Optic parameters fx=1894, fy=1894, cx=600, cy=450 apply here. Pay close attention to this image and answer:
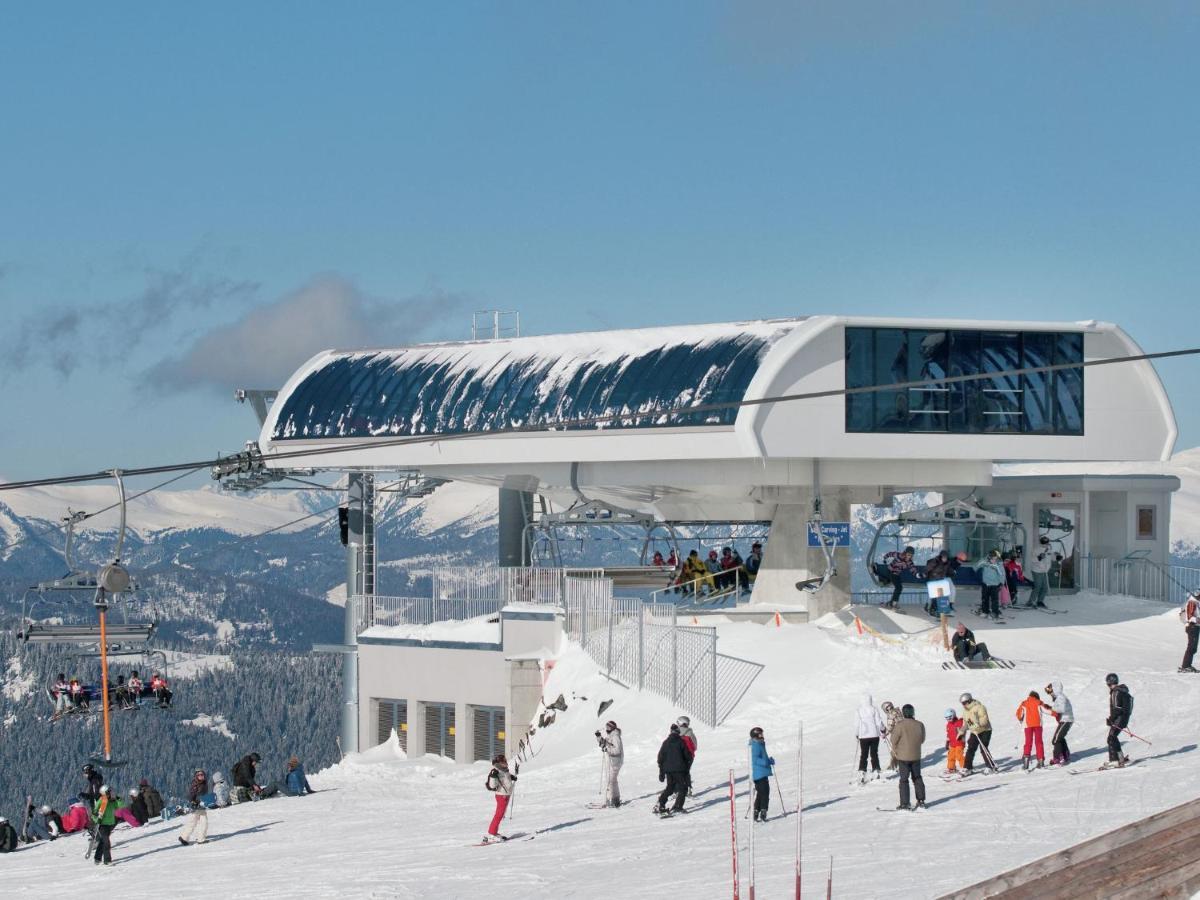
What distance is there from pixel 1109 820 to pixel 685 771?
607cm

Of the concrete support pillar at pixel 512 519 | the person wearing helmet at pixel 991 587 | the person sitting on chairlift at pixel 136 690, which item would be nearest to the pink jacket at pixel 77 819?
the person sitting on chairlift at pixel 136 690

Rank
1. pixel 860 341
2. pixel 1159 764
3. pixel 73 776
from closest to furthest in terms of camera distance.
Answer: pixel 1159 764, pixel 860 341, pixel 73 776

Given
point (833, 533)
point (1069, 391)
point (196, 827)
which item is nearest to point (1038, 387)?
point (1069, 391)

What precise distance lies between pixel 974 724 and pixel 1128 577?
72.6 ft

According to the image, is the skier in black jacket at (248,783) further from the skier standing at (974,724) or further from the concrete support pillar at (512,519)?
the concrete support pillar at (512,519)

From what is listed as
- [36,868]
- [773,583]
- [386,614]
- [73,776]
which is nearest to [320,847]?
[36,868]

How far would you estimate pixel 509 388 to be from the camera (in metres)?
45.2

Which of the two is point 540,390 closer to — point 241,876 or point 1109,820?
point 241,876

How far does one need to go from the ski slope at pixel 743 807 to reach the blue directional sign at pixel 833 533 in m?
2.89

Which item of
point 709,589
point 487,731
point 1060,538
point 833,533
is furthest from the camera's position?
point 1060,538

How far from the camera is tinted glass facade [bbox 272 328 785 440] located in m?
41.0

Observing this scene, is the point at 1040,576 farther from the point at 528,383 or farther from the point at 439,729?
the point at 439,729

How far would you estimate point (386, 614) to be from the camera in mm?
48625

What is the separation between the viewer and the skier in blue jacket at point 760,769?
23.3 metres
